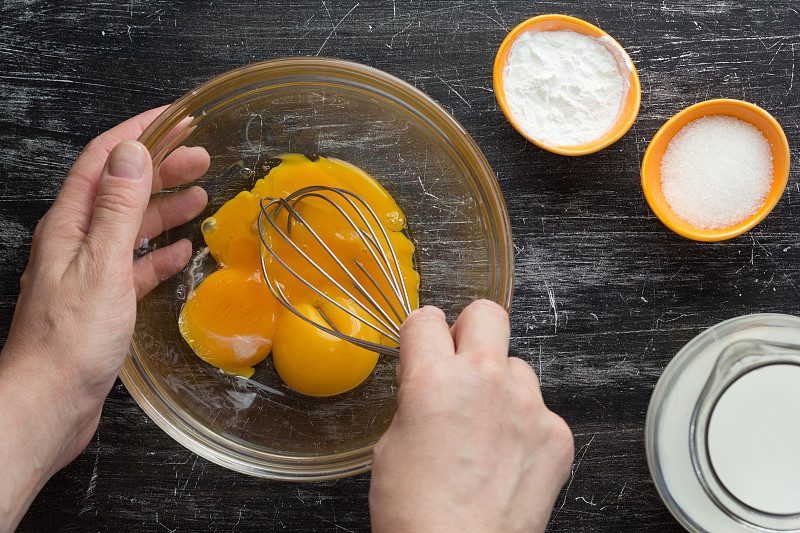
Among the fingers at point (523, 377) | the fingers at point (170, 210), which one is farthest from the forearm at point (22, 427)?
the fingers at point (523, 377)

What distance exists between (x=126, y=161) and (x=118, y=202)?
56mm

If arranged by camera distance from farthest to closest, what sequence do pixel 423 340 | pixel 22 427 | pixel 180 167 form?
pixel 180 167
pixel 22 427
pixel 423 340

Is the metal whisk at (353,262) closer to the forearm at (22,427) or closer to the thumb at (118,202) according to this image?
the thumb at (118,202)

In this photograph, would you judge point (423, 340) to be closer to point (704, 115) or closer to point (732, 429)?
point (732, 429)

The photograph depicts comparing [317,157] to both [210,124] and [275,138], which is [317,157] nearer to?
[275,138]

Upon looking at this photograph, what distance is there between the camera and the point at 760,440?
90 cm

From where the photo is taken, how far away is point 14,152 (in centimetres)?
100

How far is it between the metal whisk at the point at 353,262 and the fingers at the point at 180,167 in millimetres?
118

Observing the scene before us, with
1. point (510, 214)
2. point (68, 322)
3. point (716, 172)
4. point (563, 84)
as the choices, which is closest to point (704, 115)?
point (716, 172)

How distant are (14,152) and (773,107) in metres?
1.29

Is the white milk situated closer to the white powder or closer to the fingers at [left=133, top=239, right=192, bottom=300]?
the white powder

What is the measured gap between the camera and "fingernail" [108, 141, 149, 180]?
2.62 feet

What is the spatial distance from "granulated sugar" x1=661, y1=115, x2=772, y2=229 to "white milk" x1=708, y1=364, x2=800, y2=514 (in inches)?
10.3

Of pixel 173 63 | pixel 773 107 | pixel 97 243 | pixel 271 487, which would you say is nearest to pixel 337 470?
pixel 271 487
